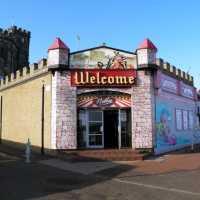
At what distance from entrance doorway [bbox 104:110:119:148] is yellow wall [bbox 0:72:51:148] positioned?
10.6 ft

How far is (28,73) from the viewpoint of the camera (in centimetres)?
2861

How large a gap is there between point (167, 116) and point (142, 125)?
412 cm

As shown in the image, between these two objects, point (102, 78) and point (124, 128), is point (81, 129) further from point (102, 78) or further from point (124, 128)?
point (102, 78)

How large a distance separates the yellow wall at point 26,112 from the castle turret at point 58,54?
3.97ft

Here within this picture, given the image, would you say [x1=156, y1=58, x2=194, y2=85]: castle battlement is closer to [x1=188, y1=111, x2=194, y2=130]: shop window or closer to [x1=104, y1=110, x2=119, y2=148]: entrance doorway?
[x1=188, y1=111, x2=194, y2=130]: shop window

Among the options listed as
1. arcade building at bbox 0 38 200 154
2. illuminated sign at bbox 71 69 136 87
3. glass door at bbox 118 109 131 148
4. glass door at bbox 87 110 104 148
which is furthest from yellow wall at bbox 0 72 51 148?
glass door at bbox 118 109 131 148

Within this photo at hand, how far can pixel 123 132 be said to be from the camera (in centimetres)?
2405

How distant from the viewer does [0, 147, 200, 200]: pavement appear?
12.0 m

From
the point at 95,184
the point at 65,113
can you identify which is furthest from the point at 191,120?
the point at 95,184

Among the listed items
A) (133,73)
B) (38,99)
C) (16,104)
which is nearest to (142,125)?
(133,73)

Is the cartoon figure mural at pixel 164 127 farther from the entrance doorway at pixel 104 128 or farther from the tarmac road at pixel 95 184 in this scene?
the tarmac road at pixel 95 184

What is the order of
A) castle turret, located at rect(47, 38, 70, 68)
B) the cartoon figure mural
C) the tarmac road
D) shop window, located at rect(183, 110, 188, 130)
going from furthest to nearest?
shop window, located at rect(183, 110, 188, 130) → the cartoon figure mural → castle turret, located at rect(47, 38, 70, 68) → the tarmac road

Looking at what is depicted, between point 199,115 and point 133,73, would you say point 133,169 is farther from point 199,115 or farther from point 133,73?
point 199,115

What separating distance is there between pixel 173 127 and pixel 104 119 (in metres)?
6.70
